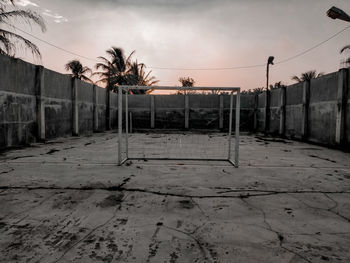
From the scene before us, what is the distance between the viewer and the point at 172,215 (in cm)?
285

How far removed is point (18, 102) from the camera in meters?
8.70

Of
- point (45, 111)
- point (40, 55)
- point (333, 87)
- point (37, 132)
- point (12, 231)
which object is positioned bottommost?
point (12, 231)

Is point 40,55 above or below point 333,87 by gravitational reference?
above

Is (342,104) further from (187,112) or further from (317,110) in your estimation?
(187,112)

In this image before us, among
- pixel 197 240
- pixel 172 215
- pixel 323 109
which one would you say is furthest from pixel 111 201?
pixel 323 109

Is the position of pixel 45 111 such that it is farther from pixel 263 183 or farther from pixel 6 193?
pixel 263 183

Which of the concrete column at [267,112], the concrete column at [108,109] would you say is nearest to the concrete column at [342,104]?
the concrete column at [267,112]

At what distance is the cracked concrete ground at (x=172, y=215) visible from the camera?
2078 millimetres

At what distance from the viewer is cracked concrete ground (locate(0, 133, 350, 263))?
208cm

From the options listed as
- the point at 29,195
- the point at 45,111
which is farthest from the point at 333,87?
the point at 45,111

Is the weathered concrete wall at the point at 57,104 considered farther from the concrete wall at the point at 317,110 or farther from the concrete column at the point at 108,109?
the concrete wall at the point at 317,110

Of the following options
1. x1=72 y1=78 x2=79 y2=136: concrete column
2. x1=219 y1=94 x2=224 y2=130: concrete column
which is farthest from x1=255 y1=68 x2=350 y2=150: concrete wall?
x1=72 y1=78 x2=79 y2=136: concrete column

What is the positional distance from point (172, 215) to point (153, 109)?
16.9 meters

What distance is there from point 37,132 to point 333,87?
1234cm
